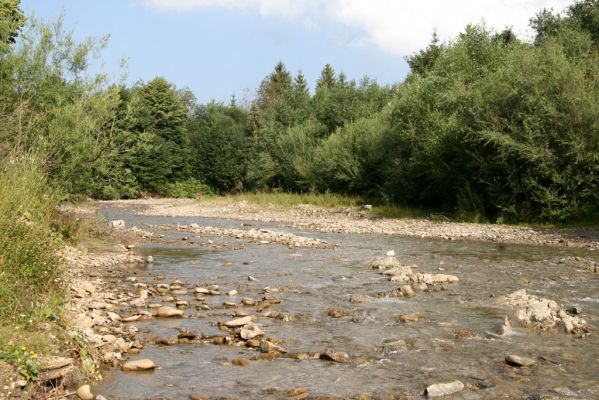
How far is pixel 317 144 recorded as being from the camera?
52.1m

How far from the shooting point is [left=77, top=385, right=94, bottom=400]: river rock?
7.03 meters

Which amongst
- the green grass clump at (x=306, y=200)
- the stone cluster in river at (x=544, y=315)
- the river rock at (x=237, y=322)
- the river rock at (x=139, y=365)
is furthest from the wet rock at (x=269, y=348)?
the green grass clump at (x=306, y=200)

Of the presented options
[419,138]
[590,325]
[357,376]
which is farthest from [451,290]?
[419,138]

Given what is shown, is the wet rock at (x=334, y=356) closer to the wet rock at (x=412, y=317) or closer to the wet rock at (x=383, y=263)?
the wet rock at (x=412, y=317)

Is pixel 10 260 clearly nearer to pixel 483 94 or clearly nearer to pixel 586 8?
pixel 483 94

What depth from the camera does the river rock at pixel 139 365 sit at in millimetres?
8219

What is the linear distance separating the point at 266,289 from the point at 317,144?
127ft

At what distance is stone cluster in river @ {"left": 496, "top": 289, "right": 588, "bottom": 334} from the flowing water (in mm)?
287

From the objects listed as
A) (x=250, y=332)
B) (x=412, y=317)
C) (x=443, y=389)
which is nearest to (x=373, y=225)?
(x=412, y=317)

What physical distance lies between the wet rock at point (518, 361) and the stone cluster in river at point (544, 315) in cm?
212

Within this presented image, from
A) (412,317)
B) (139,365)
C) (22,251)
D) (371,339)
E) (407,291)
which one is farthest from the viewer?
(407,291)

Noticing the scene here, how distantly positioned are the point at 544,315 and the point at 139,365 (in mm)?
7373

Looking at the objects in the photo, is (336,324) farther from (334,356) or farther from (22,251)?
(22,251)

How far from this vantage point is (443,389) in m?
7.73
